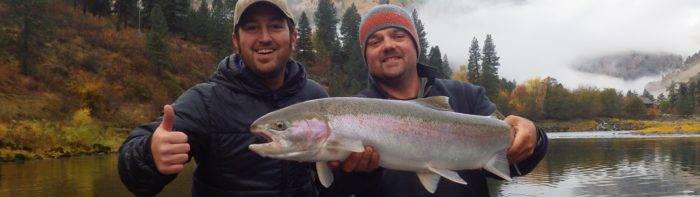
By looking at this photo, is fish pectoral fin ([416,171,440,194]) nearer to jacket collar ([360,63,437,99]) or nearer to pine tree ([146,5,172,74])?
jacket collar ([360,63,437,99])

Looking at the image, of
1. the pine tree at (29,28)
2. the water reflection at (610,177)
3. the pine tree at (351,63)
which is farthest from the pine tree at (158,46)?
the water reflection at (610,177)

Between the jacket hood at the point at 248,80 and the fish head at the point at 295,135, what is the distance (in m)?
0.88

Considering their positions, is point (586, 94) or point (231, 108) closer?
point (231, 108)

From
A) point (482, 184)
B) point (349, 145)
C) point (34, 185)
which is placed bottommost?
point (34, 185)

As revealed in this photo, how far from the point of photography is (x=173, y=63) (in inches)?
3036

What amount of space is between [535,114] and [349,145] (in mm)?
146555

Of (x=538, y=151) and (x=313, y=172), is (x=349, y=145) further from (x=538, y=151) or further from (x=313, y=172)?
(x=538, y=151)

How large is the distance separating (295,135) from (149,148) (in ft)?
3.23

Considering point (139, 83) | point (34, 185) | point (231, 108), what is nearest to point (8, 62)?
point (139, 83)

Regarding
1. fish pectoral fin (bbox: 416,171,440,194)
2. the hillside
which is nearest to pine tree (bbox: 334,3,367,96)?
the hillside

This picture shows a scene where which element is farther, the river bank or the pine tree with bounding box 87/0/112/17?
the river bank

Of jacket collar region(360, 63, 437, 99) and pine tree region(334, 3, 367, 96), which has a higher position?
pine tree region(334, 3, 367, 96)

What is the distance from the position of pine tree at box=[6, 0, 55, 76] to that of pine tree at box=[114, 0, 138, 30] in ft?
79.3

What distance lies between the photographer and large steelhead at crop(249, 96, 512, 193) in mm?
4273
